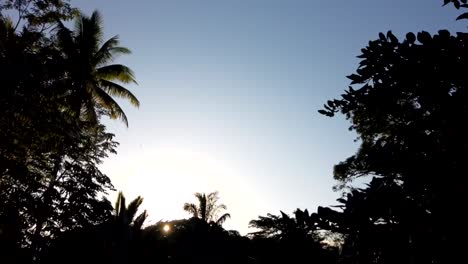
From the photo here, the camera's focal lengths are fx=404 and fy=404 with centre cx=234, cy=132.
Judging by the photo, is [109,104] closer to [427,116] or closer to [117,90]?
[117,90]

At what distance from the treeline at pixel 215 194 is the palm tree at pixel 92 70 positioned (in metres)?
0.06

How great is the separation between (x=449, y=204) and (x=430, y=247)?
287mm

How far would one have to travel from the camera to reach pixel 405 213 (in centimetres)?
256

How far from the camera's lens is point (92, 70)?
68.1 feet

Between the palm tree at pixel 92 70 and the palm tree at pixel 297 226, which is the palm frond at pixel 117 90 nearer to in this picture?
the palm tree at pixel 92 70

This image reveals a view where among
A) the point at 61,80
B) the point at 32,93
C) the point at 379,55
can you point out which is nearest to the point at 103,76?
the point at 61,80

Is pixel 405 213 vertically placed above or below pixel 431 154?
below

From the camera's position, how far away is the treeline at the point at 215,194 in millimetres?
2584

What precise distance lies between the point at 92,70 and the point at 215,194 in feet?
36.6

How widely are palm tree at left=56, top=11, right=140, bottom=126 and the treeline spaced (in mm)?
58

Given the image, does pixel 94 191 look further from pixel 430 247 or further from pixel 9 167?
pixel 430 247

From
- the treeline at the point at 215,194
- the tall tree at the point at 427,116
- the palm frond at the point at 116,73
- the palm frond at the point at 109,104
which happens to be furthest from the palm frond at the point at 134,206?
the tall tree at the point at 427,116

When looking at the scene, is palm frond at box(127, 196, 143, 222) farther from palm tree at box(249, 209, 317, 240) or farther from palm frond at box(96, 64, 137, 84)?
palm tree at box(249, 209, 317, 240)

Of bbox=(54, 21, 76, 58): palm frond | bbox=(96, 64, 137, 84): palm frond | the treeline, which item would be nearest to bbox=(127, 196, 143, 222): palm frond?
the treeline
